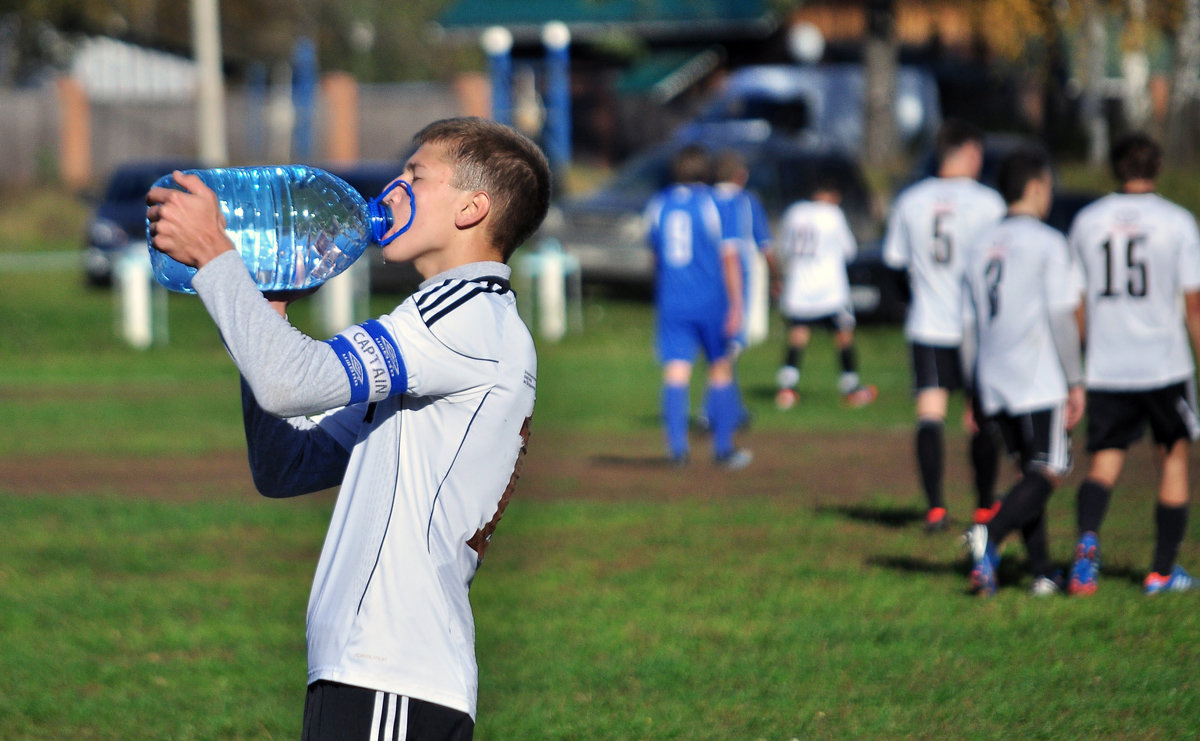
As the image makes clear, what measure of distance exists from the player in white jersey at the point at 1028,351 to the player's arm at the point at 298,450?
14.2ft

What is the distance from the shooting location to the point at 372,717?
3004mm

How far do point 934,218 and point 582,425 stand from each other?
18.2 feet

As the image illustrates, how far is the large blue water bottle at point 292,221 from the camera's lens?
10.8ft

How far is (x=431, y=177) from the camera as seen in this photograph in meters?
3.14

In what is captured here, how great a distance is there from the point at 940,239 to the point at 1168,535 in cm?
252

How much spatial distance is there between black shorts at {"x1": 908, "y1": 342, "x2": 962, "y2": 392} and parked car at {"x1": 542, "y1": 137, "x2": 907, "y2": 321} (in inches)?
502

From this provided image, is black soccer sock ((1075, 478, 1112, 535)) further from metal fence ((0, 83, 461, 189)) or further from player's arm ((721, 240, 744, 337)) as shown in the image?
metal fence ((0, 83, 461, 189))

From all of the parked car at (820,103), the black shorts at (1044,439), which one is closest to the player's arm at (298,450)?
the black shorts at (1044,439)

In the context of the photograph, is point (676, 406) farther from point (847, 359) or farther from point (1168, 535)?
point (1168, 535)

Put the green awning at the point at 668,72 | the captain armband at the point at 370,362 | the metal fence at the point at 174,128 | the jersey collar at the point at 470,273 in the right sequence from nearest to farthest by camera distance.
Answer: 1. the captain armband at the point at 370,362
2. the jersey collar at the point at 470,273
3. the metal fence at the point at 174,128
4. the green awning at the point at 668,72

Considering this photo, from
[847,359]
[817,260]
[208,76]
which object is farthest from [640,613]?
[208,76]

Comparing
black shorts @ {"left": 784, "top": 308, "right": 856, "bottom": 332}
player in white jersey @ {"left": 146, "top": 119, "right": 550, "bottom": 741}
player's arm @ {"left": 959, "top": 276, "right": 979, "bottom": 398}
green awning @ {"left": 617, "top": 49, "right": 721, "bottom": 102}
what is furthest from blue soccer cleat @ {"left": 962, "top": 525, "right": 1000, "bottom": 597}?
green awning @ {"left": 617, "top": 49, "right": 721, "bottom": 102}

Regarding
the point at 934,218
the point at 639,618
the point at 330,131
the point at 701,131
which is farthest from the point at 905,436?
the point at 330,131

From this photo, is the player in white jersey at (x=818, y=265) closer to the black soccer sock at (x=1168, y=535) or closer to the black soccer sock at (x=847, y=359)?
the black soccer sock at (x=847, y=359)
